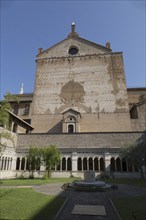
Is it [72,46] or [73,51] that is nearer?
[73,51]

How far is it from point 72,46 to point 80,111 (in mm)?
17920

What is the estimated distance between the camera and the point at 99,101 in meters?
35.1

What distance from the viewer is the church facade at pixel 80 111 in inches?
940

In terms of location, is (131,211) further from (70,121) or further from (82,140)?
(70,121)

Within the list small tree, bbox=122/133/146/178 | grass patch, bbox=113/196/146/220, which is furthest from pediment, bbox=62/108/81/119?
grass patch, bbox=113/196/146/220

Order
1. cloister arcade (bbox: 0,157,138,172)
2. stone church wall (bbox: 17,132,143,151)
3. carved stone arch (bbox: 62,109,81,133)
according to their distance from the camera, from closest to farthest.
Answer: cloister arcade (bbox: 0,157,138,172)
stone church wall (bbox: 17,132,143,151)
carved stone arch (bbox: 62,109,81,133)

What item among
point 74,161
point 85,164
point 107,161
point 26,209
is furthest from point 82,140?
point 26,209

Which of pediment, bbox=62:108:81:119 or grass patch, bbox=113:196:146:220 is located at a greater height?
A: pediment, bbox=62:108:81:119

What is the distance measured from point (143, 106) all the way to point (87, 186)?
24.8 m

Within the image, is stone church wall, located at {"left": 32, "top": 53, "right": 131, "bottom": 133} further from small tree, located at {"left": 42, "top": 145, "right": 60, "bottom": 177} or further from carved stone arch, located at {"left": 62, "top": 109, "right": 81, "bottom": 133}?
small tree, located at {"left": 42, "top": 145, "right": 60, "bottom": 177}

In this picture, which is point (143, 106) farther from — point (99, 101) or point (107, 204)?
point (107, 204)

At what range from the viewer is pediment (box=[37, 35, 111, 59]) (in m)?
39.7

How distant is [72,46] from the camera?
135 feet

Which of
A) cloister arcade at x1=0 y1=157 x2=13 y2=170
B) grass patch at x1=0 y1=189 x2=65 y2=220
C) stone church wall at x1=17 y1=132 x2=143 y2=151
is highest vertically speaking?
stone church wall at x1=17 y1=132 x2=143 y2=151
